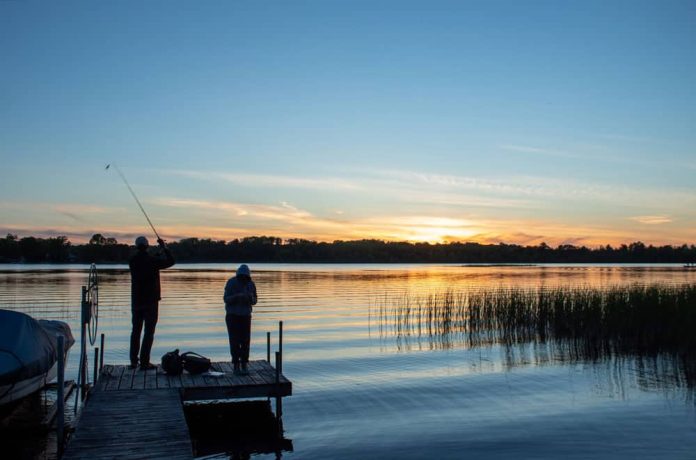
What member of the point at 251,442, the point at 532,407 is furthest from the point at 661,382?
the point at 251,442

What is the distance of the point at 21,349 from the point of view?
32.2 ft

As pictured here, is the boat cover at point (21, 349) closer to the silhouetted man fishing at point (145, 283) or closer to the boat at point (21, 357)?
the boat at point (21, 357)

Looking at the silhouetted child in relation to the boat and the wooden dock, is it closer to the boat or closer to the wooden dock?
the wooden dock

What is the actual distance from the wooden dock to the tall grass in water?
10000 mm

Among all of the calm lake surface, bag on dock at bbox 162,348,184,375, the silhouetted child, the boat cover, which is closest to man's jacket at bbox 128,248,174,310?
bag on dock at bbox 162,348,184,375

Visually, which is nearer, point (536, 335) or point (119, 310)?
point (536, 335)

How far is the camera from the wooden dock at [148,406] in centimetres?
711

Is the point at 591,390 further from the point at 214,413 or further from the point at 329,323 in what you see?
the point at 329,323

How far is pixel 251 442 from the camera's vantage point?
9.58 metres

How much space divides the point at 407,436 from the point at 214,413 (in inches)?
141

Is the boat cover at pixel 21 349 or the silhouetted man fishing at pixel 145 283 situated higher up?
the silhouetted man fishing at pixel 145 283

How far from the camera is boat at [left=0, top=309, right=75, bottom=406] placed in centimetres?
929

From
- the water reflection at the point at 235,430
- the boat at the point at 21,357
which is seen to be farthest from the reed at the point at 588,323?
the boat at the point at 21,357

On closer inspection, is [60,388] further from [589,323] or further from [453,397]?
[589,323]
